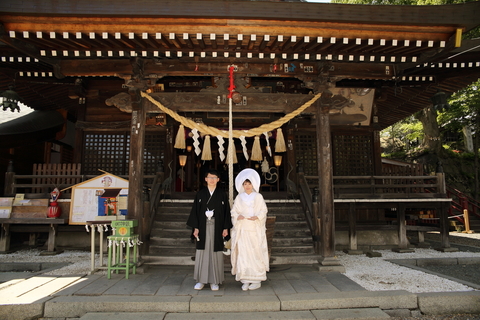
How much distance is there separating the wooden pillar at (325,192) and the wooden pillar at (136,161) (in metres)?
4.00

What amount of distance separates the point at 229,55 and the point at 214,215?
3485mm

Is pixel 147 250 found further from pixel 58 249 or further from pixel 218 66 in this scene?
pixel 218 66

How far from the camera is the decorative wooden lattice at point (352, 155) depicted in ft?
33.3

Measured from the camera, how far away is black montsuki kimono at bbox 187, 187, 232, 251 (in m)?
4.74

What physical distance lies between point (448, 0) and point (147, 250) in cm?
1838

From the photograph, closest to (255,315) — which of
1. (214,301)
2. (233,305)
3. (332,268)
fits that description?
(233,305)

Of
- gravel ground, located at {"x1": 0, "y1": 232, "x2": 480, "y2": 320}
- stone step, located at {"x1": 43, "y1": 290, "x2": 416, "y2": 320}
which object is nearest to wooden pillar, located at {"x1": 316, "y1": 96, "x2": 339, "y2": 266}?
gravel ground, located at {"x1": 0, "y1": 232, "x2": 480, "y2": 320}

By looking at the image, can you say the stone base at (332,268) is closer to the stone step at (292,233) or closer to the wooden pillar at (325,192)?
the wooden pillar at (325,192)

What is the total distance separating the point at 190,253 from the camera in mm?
6621

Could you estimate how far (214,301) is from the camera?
4.12 meters

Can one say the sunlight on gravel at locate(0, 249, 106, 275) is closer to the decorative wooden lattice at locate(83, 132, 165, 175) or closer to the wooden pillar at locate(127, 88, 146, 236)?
the wooden pillar at locate(127, 88, 146, 236)

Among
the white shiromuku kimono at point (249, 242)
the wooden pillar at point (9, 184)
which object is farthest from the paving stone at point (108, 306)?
the wooden pillar at point (9, 184)

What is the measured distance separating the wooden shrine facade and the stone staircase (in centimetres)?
84

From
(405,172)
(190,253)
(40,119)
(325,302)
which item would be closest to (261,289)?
(325,302)
